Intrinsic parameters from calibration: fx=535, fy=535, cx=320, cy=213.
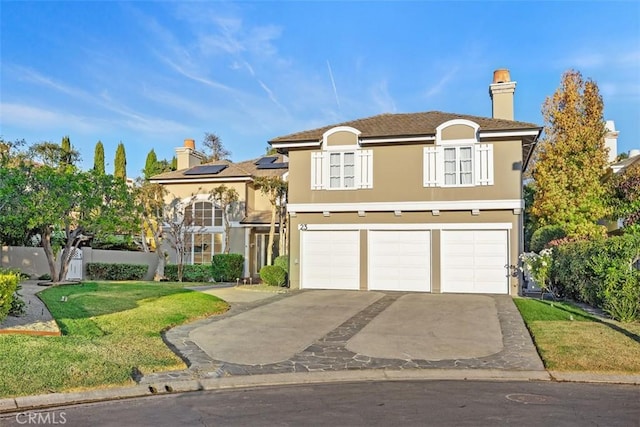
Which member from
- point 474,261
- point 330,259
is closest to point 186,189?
point 330,259

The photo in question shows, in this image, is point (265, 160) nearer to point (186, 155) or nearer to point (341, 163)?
point (186, 155)

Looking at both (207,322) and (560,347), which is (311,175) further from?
(560,347)

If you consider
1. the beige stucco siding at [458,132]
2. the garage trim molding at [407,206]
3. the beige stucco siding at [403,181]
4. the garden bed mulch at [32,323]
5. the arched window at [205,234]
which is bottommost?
the garden bed mulch at [32,323]

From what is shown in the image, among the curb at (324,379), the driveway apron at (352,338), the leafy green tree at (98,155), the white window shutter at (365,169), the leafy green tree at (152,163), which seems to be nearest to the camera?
the curb at (324,379)

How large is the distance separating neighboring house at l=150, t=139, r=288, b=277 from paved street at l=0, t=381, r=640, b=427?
18.2 m

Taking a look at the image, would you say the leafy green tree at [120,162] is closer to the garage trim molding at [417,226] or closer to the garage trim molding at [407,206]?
the garage trim molding at [407,206]

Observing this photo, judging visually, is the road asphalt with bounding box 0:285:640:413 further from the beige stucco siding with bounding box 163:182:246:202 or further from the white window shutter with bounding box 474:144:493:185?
the beige stucco siding with bounding box 163:182:246:202

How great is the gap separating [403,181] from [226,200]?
9186 mm

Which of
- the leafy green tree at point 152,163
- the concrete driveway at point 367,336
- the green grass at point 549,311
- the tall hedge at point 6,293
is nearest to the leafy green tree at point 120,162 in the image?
the leafy green tree at point 152,163

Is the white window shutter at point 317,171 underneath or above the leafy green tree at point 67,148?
underneath

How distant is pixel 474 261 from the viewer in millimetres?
18750

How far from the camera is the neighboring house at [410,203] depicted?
18594 mm

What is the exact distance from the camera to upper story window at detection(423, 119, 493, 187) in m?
18.8
